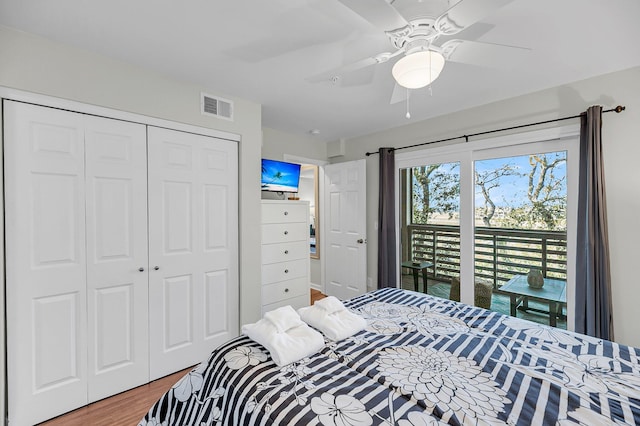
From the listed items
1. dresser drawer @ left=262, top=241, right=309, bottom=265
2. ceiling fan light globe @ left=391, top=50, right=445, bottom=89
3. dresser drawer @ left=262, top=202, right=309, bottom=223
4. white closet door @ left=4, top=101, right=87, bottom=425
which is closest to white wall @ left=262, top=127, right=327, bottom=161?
dresser drawer @ left=262, top=202, right=309, bottom=223

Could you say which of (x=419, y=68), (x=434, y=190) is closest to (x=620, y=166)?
(x=434, y=190)

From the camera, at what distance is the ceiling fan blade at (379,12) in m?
1.08

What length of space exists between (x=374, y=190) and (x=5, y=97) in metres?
3.45

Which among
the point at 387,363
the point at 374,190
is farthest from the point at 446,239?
the point at 387,363

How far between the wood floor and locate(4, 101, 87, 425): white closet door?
0.07 m

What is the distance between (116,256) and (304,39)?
6.52 feet

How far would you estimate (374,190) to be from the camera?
3898 mm

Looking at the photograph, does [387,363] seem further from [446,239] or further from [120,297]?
[446,239]

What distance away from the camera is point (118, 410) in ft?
6.27

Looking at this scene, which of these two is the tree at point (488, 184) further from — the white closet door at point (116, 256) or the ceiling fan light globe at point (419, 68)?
the white closet door at point (116, 256)

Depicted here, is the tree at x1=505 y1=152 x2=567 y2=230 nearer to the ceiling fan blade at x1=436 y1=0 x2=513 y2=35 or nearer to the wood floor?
the ceiling fan blade at x1=436 y1=0 x2=513 y2=35

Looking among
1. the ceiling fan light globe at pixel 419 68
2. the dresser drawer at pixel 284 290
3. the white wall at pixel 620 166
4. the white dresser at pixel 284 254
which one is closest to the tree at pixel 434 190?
the white wall at pixel 620 166

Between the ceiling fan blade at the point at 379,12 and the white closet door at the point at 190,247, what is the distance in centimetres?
181

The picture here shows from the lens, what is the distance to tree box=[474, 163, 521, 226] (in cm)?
288
